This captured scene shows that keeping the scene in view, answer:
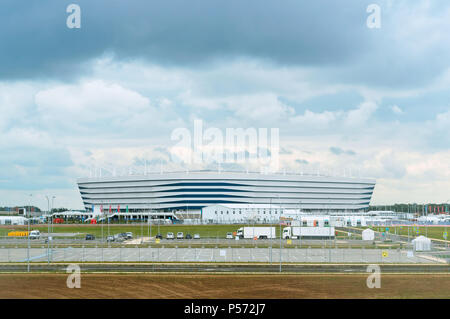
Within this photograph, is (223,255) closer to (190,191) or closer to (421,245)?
(421,245)

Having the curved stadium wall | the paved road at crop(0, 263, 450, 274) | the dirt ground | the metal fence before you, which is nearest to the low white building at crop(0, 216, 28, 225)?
the curved stadium wall

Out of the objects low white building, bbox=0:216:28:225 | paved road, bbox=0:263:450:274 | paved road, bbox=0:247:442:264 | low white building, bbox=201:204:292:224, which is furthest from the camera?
low white building, bbox=201:204:292:224

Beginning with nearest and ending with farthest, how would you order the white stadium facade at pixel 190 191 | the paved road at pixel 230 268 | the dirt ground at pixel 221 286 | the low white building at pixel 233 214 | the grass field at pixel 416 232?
the dirt ground at pixel 221 286, the paved road at pixel 230 268, the grass field at pixel 416 232, the low white building at pixel 233 214, the white stadium facade at pixel 190 191

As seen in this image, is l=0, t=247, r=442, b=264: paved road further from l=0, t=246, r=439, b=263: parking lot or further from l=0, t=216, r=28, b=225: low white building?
l=0, t=216, r=28, b=225: low white building

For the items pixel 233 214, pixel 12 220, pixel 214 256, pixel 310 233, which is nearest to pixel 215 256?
pixel 214 256

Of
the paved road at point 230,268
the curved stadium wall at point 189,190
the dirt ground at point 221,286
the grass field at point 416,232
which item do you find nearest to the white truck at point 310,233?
the grass field at point 416,232

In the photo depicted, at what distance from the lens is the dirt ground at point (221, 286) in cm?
3697

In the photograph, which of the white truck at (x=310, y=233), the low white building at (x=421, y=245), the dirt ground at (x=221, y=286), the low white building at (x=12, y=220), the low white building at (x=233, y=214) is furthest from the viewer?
the low white building at (x=233, y=214)

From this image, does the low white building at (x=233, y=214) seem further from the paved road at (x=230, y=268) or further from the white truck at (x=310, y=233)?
the paved road at (x=230, y=268)

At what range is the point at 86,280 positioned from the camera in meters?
41.9

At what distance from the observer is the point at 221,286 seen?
39531 mm

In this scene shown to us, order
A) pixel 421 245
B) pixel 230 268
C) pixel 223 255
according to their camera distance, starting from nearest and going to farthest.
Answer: pixel 230 268
pixel 223 255
pixel 421 245

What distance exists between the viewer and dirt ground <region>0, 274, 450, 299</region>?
36969 mm
